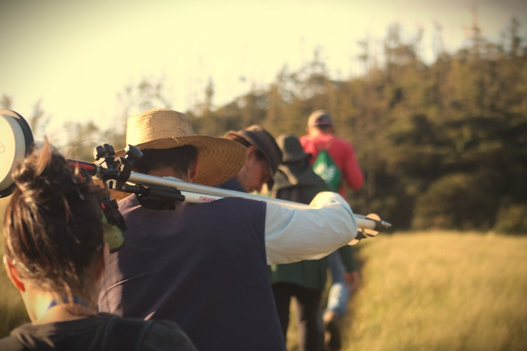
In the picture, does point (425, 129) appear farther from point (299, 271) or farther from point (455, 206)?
point (299, 271)

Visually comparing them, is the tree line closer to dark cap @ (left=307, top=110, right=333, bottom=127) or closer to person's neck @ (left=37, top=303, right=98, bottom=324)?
dark cap @ (left=307, top=110, right=333, bottom=127)

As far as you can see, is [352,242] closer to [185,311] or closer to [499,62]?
[185,311]

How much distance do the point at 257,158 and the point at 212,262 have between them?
2.04 metres

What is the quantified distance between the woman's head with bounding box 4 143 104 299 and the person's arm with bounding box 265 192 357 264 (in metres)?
1.06

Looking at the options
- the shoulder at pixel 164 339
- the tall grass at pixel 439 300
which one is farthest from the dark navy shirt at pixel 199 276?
the tall grass at pixel 439 300

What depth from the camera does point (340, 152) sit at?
19.6 ft

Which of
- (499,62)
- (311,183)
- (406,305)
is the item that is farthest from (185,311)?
(499,62)

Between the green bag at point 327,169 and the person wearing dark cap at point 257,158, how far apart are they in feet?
4.60

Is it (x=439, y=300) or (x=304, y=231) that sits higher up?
(x=304, y=231)

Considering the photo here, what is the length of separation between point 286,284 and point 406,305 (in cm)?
591

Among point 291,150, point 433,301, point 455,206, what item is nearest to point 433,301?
point 433,301

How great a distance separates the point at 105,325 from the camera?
130 centimetres

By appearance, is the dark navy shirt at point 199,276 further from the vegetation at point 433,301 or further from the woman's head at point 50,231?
the vegetation at point 433,301

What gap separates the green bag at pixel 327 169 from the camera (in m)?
5.55
